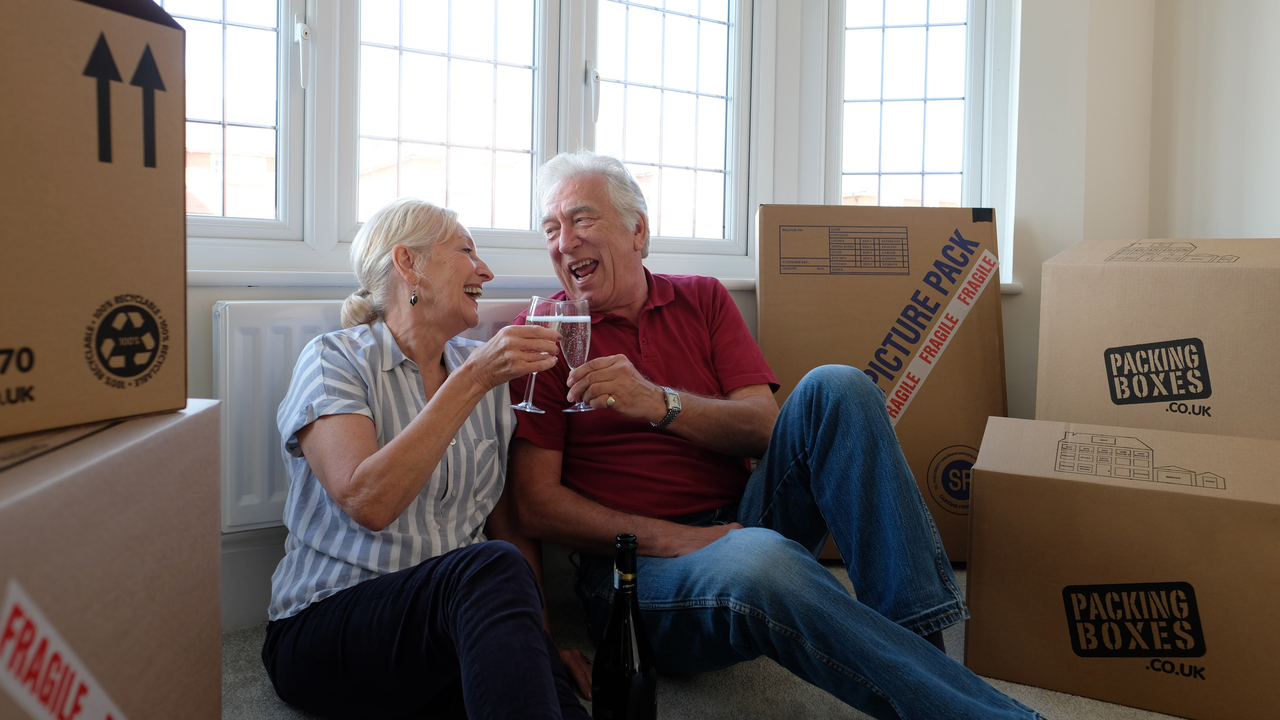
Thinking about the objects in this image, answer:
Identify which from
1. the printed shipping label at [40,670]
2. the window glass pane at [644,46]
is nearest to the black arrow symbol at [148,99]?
the printed shipping label at [40,670]

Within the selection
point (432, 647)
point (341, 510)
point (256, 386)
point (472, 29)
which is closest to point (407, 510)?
point (341, 510)

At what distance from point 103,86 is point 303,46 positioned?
1455mm

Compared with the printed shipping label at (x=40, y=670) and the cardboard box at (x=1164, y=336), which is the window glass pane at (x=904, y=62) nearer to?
the cardboard box at (x=1164, y=336)

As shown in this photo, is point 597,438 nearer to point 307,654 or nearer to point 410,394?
point 410,394

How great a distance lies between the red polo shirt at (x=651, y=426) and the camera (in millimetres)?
1510

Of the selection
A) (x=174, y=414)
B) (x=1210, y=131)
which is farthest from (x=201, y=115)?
(x=1210, y=131)

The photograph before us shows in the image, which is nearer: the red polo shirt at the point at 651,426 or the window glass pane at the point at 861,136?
the red polo shirt at the point at 651,426

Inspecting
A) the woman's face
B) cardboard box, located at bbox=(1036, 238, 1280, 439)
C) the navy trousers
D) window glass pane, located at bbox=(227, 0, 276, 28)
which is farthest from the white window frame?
the navy trousers

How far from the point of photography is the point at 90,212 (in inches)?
22.8

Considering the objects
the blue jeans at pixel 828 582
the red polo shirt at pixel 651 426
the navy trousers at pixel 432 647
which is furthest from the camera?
the red polo shirt at pixel 651 426

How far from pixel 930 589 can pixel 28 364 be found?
1183 millimetres

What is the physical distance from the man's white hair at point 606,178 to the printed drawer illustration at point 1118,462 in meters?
0.99

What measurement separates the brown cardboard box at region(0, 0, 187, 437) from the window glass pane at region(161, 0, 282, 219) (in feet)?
4.45

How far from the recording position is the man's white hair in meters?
1.72
